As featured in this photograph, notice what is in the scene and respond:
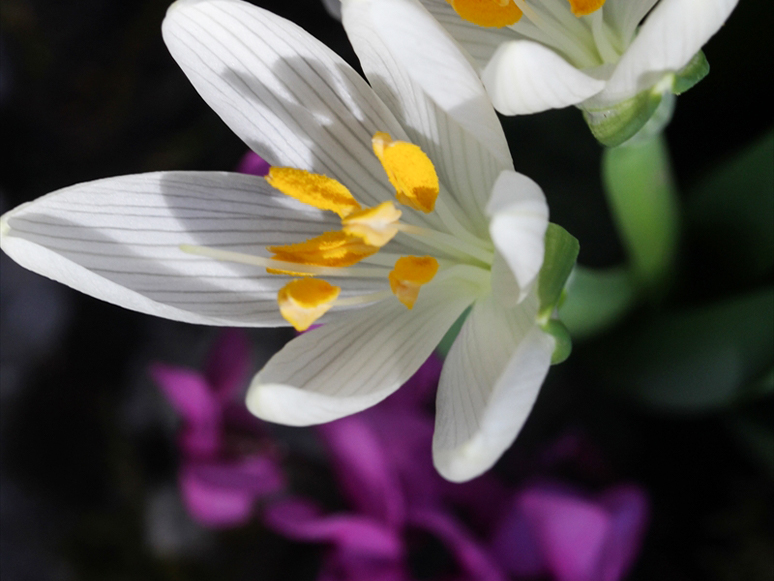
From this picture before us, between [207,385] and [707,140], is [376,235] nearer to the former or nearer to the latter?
[207,385]

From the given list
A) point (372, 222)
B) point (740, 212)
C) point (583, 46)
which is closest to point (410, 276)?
point (372, 222)

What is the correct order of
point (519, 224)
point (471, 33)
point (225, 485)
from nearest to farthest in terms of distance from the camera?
1. point (519, 224)
2. point (471, 33)
3. point (225, 485)

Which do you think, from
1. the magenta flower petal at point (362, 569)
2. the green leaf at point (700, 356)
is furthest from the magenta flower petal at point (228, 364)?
the green leaf at point (700, 356)

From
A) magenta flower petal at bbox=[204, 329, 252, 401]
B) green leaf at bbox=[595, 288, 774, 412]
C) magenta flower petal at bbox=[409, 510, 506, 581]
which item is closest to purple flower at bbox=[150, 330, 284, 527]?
magenta flower petal at bbox=[204, 329, 252, 401]

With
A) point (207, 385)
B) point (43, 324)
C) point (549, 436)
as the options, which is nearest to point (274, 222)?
point (207, 385)

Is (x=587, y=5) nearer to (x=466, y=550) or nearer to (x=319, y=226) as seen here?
(x=319, y=226)

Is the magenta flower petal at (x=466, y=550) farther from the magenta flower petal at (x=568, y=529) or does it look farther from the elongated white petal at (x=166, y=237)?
the elongated white petal at (x=166, y=237)
